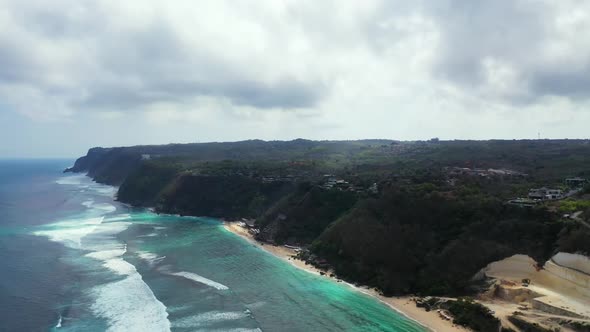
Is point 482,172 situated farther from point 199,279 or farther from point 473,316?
point 199,279

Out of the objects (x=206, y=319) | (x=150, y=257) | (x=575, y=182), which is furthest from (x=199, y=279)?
(x=575, y=182)

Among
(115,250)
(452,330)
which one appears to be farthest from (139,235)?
(452,330)

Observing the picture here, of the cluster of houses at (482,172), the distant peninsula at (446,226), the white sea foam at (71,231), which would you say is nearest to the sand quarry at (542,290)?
the distant peninsula at (446,226)

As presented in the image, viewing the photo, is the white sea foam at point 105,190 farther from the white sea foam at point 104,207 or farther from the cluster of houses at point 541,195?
the cluster of houses at point 541,195

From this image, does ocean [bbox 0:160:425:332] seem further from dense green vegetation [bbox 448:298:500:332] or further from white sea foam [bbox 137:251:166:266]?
dense green vegetation [bbox 448:298:500:332]

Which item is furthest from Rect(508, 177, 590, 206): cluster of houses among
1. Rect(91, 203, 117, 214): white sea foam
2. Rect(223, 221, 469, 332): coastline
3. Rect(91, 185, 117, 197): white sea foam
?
Rect(91, 185, 117, 197): white sea foam

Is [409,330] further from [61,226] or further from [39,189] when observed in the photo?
[39,189]
